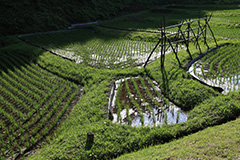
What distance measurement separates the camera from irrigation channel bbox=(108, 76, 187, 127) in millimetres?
7156

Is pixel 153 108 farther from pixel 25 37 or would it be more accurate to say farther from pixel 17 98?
pixel 25 37

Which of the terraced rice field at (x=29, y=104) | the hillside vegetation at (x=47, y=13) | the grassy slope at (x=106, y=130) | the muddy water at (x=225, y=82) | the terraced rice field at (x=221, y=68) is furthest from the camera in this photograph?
the hillside vegetation at (x=47, y=13)

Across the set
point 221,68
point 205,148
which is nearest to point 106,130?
point 205,148

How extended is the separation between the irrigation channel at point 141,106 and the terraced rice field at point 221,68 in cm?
267

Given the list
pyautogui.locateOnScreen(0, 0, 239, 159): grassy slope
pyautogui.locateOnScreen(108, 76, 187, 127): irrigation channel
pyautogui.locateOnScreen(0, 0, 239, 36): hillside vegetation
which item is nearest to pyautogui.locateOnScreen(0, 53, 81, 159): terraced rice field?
pyautogui.locateOnScreen(0, 0, 239, 159): grassy slope

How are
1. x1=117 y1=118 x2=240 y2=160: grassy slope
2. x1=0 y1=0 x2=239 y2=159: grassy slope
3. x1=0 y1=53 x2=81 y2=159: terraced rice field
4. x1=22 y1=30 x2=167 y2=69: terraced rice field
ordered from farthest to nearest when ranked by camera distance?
x1=22 y1=30 x2=167 y2=69: terraced rice field, x1=0 y1=53 x2=81 y2=159: terraced rice field, x1=0 y1=0 x2=239 y2=159: grassy slope, x1=117 y1=118 x2=240 y2=160: grassy slope

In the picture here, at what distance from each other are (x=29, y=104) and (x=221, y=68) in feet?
33.4

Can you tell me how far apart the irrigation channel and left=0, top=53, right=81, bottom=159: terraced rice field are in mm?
2213

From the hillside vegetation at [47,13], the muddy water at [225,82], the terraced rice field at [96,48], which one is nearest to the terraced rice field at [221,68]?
the muddy water at [225,82]

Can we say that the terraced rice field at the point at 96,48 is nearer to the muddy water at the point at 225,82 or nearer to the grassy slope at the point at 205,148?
the muddy water at the point at 225,82

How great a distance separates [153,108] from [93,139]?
119 inches

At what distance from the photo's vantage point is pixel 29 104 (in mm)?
8766

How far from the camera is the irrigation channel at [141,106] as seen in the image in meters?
7.16

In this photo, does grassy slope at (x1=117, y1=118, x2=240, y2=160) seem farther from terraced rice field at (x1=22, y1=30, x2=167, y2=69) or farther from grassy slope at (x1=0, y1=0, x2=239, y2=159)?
terraced rice field at (x1=22, y1=30, x2=167, y2=69)
